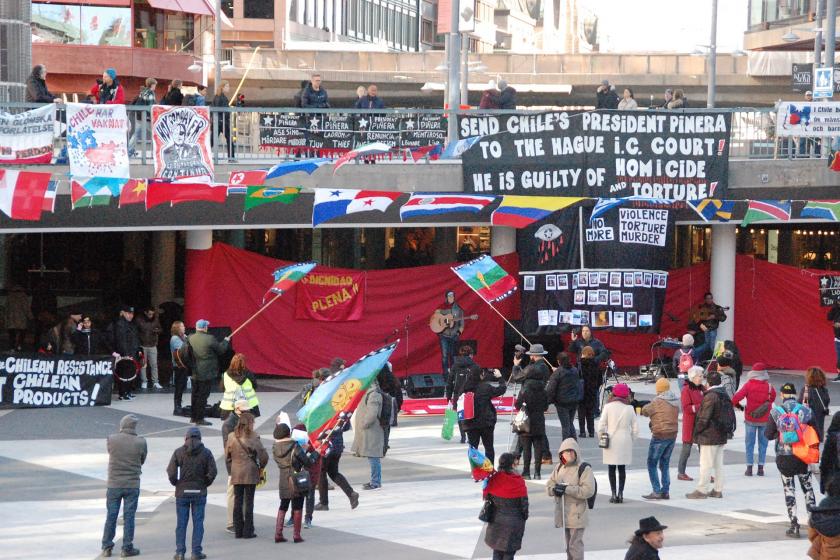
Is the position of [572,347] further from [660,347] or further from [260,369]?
[260,369]

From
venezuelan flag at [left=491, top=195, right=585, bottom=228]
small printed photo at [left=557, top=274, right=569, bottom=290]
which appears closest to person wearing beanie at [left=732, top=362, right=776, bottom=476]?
small printed photo at [left=557, top=274, right=569, bottom=290]

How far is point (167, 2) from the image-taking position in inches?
1510

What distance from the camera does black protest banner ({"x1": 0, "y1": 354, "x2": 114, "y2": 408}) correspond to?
22391 millimetres

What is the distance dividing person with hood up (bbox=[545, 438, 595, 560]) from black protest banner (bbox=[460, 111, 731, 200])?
42.9 feet

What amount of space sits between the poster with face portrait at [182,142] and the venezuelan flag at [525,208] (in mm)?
5222

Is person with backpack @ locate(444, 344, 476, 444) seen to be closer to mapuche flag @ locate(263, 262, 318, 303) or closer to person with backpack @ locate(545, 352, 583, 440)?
person with backpack @ locate(545, 352, 583, 440)

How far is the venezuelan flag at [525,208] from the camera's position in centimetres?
2519

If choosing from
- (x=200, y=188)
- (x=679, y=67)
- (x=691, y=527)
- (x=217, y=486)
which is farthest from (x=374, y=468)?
(x=679, y=67)

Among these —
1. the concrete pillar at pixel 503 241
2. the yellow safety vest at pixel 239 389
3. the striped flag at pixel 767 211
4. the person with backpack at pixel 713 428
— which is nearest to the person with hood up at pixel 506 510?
the person with backpack at pixel 713 428

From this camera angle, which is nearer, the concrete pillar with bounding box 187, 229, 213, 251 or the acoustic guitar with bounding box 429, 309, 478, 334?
the acoustic guitar with bounding box 429, 309, 478, 334

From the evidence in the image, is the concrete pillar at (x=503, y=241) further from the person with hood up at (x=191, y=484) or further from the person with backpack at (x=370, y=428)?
the person with hood up at (x=191, y=484)

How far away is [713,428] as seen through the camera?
15992 millimetres

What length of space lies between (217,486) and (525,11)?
113339 millimetres

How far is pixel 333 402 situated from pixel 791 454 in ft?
15.2
